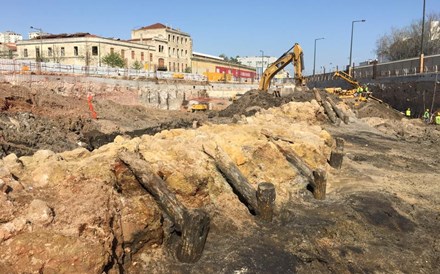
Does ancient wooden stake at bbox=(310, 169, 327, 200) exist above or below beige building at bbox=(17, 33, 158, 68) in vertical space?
below

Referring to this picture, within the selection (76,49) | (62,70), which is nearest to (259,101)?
(62,70)

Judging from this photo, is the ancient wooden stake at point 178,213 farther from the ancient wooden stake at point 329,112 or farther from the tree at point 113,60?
the tree at point 113,60

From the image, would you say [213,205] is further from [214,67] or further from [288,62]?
[214,67]

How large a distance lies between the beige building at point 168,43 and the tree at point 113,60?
12.0 metres

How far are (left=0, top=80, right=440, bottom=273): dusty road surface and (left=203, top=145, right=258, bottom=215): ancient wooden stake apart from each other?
148 mm

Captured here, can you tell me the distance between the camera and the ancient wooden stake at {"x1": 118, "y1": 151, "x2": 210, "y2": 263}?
6.93 meters

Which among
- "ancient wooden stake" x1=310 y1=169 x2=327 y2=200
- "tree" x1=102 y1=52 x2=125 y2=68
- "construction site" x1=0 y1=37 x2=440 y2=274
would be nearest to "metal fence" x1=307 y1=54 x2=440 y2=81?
"construction site" x1=0 y1=37 x2=440 y2=274

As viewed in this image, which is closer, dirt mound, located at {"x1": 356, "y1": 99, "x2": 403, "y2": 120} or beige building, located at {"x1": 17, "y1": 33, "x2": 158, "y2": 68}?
dirt mound, located at {"x1": 356, "y1": 99, "x2": 403, "y2": 120}

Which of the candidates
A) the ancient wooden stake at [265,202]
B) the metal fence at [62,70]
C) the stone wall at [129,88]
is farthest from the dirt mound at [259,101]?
the ancient wooden stake at [265,202]

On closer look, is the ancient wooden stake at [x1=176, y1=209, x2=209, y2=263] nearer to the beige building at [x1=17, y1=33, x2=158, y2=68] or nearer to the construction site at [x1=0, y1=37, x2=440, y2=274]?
the construction site at [x1=0, y1=37, x2=440, y2=274]

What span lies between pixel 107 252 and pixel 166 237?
167 cm

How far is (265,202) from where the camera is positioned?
29.0 feet

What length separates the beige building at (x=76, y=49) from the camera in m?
56.4

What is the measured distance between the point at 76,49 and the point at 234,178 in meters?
54.8
